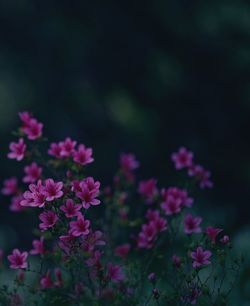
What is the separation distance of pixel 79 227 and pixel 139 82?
15.5 ft

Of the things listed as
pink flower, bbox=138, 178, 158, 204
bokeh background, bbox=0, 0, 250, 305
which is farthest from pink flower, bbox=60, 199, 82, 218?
bokeh background, bbox=0, 0, 250, 305

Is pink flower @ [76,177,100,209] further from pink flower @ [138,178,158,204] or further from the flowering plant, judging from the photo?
pink flower @ [138,178,158,204]

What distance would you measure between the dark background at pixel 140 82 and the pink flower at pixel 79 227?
3.42 metres

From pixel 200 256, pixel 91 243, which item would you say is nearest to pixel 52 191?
pixel 91 243

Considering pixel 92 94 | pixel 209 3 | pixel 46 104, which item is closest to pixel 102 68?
pixel 92 94

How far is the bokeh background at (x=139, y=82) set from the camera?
768cm

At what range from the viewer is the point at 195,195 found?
788 centimetres

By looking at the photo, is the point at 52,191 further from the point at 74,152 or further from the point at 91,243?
the point at 74,152

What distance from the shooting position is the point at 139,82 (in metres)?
8.17

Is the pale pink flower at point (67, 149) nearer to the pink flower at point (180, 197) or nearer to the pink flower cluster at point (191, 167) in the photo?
the pink flower at point (180, 197)

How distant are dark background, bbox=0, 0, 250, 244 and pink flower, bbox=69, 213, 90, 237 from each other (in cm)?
342

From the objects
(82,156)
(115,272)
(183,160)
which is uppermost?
(183,160)

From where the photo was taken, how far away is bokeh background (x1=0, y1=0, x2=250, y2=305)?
768cm

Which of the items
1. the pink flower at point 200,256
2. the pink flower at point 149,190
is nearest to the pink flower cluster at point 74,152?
the pink flower at point 149,190
